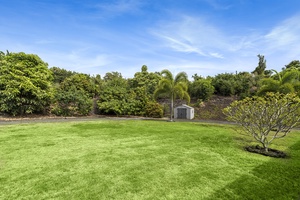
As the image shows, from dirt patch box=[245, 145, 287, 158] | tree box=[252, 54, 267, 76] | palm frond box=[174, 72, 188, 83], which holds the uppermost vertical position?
tree box=[252, 54, 267, 76]

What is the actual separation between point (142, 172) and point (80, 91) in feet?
62.1

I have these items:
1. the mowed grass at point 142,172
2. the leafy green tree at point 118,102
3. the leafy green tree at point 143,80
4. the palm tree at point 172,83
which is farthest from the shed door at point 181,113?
the mowed grass at point 142,172

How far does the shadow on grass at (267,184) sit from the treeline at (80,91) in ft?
32.7

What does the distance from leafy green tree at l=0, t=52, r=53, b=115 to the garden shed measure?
49.2 feet

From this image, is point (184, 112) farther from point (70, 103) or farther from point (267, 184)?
point (267, 184)

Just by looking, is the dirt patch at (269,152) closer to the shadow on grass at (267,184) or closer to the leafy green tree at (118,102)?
the shadow on grass at (267,184)

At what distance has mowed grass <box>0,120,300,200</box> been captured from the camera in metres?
3.56

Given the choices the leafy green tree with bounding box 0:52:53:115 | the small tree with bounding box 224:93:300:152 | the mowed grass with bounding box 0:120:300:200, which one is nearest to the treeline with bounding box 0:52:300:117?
the leafy green tree with bounding box 0:52:53:115

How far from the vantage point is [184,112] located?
67.5ft

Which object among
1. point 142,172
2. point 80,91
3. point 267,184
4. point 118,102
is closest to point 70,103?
point 80,91

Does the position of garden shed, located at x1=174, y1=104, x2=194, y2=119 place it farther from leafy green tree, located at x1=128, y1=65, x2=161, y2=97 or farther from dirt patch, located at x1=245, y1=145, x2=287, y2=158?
dirt patch, located at x1=245, y1=145, x2=287, y2=158

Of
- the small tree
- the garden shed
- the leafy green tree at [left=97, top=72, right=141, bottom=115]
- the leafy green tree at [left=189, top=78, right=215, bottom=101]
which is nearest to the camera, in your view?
the small tree

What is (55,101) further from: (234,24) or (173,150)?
(234,24)

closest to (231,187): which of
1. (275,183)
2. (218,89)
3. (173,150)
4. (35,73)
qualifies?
(275,183)
